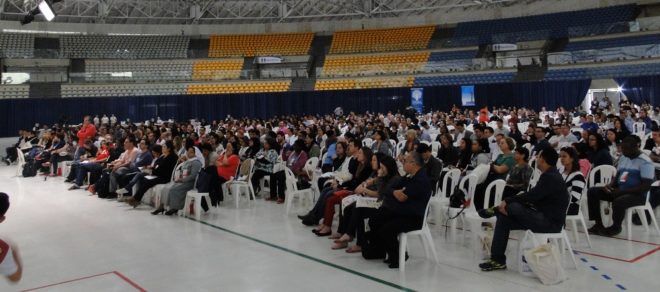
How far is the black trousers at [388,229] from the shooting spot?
15.9 ft

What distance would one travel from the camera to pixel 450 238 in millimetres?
6012

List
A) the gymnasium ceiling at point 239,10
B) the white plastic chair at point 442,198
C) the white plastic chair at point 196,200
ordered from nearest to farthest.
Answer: the white plastic chair at point 442,198 → the white plastic chair at point 196,200 → the gymnasium ceiling at point 239,10

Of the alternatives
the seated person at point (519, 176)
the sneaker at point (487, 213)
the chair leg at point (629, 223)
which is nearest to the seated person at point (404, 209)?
the sneaker at point (487, 213)

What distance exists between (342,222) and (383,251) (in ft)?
2.63

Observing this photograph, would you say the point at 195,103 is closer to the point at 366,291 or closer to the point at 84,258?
the point at 84,258

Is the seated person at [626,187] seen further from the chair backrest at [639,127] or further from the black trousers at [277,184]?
the chair backrest at [639,127]

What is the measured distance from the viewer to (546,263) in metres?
4.34

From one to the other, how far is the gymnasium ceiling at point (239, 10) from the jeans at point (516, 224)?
2385 cm

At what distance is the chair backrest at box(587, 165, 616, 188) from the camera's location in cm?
645

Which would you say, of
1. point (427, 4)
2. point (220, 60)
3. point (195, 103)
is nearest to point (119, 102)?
point (195, 103)

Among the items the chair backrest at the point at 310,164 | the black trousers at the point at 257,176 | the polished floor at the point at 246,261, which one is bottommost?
the polished floor at the point at 246,261

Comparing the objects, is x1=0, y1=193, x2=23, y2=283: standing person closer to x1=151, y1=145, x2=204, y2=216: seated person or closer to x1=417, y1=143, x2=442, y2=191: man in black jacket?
x1=417, y1=143, x2=442, y2=191: man in black jacket

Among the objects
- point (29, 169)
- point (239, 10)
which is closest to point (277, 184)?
point (29, 169)

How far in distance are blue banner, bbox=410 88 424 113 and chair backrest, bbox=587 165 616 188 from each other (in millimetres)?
20912
